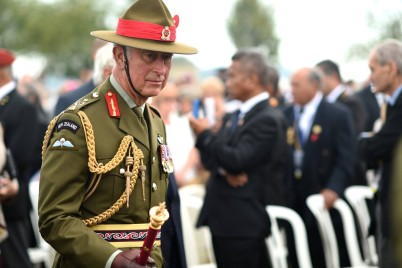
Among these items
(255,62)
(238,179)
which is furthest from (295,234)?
(255,62)

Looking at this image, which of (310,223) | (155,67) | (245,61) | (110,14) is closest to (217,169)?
(245,61)

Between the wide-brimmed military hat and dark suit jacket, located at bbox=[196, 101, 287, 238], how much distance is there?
284cm

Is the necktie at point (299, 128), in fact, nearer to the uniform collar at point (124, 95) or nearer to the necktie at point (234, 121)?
the necktie at point (234, 121)

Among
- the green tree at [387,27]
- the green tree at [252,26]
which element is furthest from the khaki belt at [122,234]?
the green tree at [252,26]

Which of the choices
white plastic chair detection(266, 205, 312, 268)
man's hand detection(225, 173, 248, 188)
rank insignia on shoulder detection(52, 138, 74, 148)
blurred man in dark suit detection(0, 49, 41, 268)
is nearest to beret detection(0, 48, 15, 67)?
blurred man in dark suit detection(0, 49, 41, 268)

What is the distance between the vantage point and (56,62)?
6519 centimetres

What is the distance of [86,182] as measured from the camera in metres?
3.99

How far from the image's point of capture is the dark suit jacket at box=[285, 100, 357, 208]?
9688mm

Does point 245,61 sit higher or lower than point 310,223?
higher

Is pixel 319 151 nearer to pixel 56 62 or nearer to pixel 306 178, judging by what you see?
pixel 306 178

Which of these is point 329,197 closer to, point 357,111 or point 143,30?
point 357,111

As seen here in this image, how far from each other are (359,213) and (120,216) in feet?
15.9

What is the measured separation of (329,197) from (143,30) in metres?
5.24

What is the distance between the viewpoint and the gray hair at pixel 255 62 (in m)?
A: 7.51
